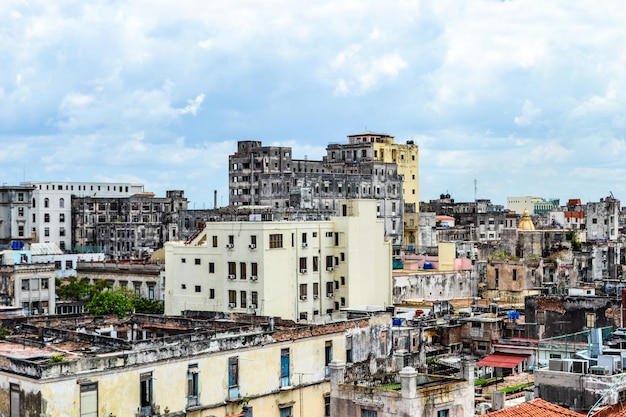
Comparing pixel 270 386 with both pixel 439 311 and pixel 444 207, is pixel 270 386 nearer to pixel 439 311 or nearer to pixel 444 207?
pixel 439 311

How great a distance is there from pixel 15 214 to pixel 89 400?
11136cm

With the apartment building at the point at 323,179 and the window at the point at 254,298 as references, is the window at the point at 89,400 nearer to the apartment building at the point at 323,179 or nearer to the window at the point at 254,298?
the window at the point at 254,298

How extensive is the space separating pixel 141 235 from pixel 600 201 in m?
81.4

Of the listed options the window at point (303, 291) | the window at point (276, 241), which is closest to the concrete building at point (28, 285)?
the window at point (303, 291)

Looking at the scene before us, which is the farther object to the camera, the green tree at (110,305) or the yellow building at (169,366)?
the green tree at (110,305)

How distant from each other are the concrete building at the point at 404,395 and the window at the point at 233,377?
11.0m

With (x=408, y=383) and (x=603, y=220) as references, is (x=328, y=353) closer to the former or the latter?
(x=408, y=383)

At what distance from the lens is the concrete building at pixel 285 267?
80.0 m

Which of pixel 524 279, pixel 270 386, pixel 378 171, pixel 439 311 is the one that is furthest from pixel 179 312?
pixel 378 171

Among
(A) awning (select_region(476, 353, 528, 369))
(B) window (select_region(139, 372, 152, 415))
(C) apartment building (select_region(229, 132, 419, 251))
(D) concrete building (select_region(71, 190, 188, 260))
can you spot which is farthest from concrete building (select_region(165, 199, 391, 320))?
(D) concrete building (select_region(71, 190, 188, 260))

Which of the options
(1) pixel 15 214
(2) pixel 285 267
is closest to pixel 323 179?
(1) pixel 15 214

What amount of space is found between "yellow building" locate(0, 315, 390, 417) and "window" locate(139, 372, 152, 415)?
1.9 inches

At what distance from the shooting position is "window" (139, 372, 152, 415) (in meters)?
45.9

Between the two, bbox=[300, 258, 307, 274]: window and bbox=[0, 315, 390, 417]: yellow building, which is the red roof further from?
bbox=[300, 258, 307, 274]: window
